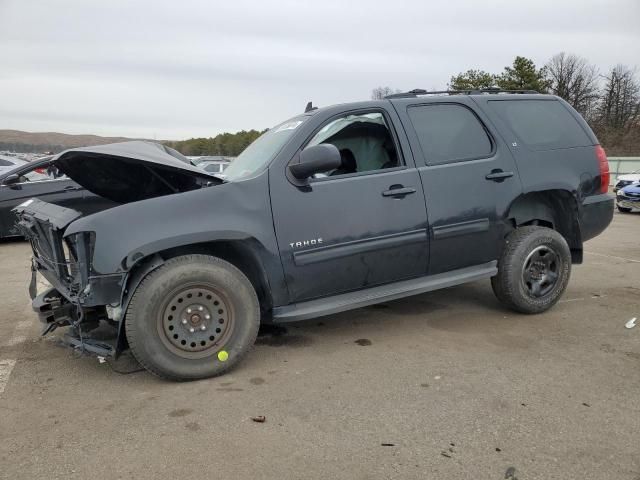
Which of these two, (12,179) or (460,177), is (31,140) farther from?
(460,177)

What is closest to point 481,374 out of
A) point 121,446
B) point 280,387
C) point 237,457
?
point 280,387

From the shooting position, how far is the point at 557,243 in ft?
15.2

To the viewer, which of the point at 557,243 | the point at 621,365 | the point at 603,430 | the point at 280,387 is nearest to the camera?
the point at 603,430

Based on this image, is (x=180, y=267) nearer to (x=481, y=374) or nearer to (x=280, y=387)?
(x=280, y=387)

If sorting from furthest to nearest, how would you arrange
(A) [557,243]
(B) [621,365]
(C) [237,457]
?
(A) [557,243] → (B) [621,365] → (C) [237,457]

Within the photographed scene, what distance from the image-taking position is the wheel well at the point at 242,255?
358cm

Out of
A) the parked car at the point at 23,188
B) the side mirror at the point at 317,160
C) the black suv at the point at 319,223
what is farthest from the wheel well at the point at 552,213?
the parked car at the point at 23,188

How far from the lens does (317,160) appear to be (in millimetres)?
3559

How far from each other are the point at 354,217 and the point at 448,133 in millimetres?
1204

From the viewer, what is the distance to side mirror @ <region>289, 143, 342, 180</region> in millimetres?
3549

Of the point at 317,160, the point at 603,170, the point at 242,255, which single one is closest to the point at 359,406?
the point at 242,255

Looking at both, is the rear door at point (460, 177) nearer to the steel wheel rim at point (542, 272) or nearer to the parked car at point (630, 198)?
the steel wheel rim at point (542, 272)

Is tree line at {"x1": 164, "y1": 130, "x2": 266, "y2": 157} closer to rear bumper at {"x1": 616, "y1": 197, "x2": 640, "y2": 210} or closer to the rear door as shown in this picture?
rear bumper at {"x1": 616, "y1": 197, "x2": 640, "y2": 210}

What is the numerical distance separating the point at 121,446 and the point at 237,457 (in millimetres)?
626
